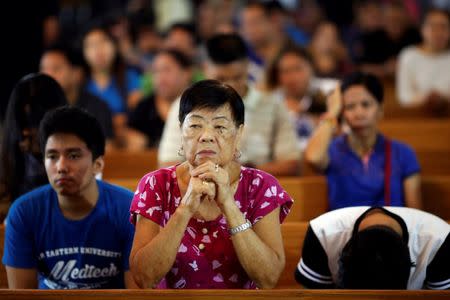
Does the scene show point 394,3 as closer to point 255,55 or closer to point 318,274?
point 255,55

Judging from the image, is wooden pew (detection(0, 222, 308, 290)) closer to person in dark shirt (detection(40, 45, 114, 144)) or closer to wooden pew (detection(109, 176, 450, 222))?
wooden pew (detection(109, 176, 450, 222))

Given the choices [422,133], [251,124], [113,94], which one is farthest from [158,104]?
[422,133]

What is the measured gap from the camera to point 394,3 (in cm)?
930

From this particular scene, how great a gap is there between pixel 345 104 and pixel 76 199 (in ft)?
4.98

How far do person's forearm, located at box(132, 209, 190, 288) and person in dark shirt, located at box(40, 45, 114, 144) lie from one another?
286cm

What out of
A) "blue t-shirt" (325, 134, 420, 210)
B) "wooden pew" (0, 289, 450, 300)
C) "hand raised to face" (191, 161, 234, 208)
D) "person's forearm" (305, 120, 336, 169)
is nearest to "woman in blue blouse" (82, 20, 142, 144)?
"person's forearm" (305, 120, 336, 169)

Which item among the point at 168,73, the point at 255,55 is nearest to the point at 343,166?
the point at 168,73

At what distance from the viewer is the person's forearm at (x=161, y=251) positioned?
240cm

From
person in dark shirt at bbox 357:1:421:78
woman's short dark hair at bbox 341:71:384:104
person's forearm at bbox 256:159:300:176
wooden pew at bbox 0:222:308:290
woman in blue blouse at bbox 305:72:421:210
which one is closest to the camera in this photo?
wooden pew at bbox 0:222:308:290

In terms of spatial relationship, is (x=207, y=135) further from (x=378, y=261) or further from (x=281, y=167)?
(x=281, y=167)

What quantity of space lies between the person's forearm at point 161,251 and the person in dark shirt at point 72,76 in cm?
286

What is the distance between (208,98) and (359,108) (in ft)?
5.12

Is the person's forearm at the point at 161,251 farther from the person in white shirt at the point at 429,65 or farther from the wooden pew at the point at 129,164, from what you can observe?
the person in white shirt at the point at 429,65

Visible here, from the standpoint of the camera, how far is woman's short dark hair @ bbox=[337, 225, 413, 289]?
264cm
